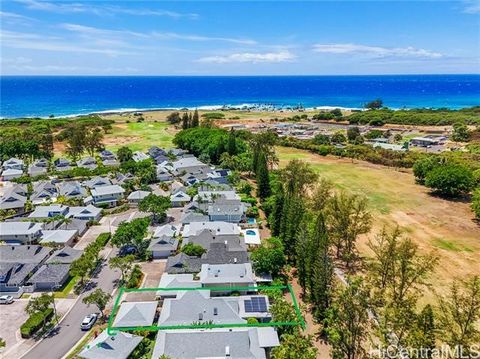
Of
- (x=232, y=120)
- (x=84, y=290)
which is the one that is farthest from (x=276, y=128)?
(x=84, y=290)

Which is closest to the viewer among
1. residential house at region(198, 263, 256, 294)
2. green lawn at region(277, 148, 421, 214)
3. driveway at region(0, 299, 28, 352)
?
driveway at region(0, 299, 28, 352)

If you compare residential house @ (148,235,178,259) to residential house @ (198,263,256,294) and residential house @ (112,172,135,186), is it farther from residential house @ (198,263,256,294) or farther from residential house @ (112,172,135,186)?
residential house @ (112,172,135,186)

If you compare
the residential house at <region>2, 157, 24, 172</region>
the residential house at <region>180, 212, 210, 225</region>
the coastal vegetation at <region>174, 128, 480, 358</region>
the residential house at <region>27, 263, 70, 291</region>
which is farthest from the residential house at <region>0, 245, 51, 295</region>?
the residential house at <region>2, 157, 24, 172</region>

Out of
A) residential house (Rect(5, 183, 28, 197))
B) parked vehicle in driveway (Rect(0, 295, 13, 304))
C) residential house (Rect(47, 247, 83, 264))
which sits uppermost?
residential house (Rect(5, 183, 28, 197))

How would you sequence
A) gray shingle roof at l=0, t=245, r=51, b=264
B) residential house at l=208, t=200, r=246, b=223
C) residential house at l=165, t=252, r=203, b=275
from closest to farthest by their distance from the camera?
residential house at l=165, t=252, r=203, b=275
gray shingle roof at l=0, t=245, r=51, b=264
residential house at l=208, t=200, r=246, b=223

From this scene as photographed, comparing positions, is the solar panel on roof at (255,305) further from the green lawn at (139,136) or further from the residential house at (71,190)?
the green lawn at (139,136)

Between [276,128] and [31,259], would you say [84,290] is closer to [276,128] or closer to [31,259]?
[31,259]

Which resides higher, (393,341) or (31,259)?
(393,341)
